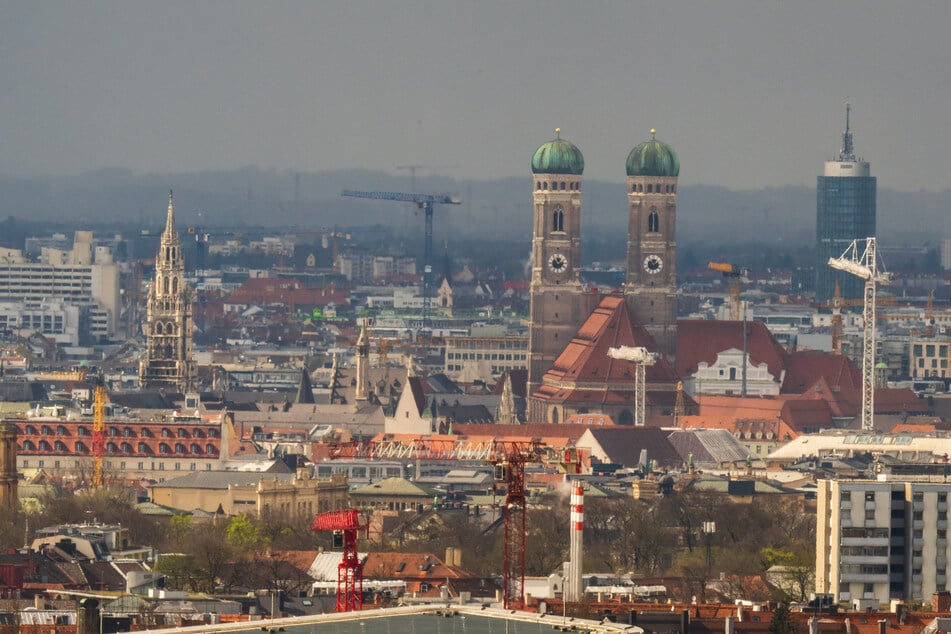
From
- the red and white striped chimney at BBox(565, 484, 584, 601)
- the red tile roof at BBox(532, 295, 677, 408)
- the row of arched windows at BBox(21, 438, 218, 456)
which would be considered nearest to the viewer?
the red and white striped chimney at BBox(565, 484, 584, 601)

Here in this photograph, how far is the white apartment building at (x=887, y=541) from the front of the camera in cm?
8150

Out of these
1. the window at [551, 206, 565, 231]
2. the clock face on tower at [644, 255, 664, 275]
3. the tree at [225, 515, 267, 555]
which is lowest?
the tree at [225, 515, 267, 555]

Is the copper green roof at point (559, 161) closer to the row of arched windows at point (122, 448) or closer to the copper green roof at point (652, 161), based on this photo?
the copper green roof at point (652, 161)

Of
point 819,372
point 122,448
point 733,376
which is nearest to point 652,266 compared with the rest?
point 733,376

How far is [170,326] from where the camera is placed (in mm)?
176500

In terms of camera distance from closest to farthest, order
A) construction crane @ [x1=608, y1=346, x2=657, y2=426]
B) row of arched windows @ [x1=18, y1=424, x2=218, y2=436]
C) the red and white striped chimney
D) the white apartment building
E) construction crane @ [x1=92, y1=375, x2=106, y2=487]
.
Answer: the red and white striped chimney, the white apartment building, construction crane @ [x1=92, y1=375, x2=106, y2=487], row of arched windows @ [x1=18, y1=424, x2=218, y2=436], construction crane @ [x1=608, y1=346, x2=657, y2=426]

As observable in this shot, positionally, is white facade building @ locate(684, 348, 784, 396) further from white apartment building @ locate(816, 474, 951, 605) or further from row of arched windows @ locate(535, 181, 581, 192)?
white apartment building @ locate(816, 474, 951, 605)

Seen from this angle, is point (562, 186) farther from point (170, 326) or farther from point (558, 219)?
point (170, 326)

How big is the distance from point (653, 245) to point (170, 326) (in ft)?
63.5

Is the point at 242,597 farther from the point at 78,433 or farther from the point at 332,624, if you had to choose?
the point at 78,433

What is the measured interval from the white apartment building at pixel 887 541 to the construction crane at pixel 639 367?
79.6m

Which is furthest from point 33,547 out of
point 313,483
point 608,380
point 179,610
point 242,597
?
point 608,380

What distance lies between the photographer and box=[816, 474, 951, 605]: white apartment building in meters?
81.5

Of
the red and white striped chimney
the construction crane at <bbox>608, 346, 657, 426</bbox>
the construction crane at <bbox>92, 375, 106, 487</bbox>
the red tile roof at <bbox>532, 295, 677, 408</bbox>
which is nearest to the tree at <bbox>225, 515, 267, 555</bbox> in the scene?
the red and white striped chimney
